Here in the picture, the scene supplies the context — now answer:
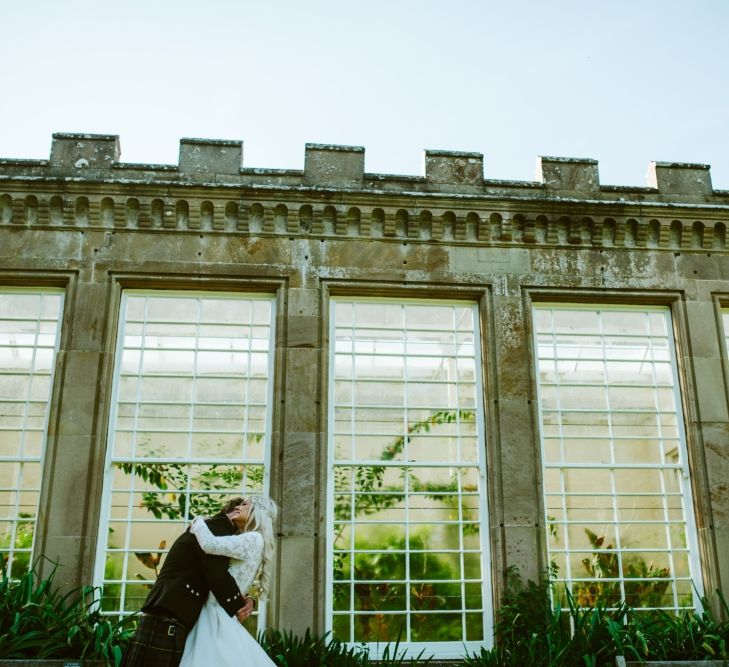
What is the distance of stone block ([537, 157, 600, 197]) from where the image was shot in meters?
9.27

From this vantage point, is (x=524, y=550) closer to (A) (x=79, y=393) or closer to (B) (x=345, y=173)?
(B) (x=345, y=173)

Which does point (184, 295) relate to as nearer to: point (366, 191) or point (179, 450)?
point (179, 450)

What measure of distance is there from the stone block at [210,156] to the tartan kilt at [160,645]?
5.34 metres

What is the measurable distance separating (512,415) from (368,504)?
67.7 inches

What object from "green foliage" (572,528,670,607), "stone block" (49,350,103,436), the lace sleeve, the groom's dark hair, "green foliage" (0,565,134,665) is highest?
"stone block" (49,350,103,436)

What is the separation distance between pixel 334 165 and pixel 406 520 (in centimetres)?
387

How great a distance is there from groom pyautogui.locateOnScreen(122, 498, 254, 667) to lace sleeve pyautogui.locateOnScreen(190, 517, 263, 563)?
8cm

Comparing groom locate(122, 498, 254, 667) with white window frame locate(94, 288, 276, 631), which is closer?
groom locate(122, 498, 254, 667)

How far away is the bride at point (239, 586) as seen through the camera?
4.68 meters

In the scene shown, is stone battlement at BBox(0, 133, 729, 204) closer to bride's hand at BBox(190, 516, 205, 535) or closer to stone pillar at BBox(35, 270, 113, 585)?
stone pillar at BBox(35, 270, 113, 585)

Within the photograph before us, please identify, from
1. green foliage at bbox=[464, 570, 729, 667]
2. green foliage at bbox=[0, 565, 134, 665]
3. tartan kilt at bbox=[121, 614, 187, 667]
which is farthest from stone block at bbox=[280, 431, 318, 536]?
tartan kilt at bbox=[121, 614, 187, 667]

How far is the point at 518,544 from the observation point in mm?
7984

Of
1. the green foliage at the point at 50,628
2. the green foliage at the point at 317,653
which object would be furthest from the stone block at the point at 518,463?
the green foliage at the point at 50,628

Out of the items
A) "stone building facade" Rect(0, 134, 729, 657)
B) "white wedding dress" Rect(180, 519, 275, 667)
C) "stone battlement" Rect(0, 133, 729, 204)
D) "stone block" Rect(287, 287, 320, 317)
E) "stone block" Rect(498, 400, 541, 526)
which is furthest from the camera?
"stone battlement" Rect(0, 133, 729, 204)
